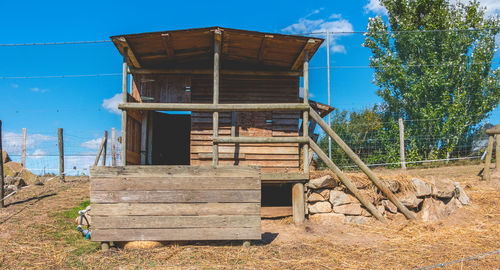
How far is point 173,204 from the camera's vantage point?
238 inches

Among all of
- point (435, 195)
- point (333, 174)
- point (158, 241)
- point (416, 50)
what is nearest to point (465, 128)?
point (416, 50)

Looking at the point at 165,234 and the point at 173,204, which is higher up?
the point at 173,204

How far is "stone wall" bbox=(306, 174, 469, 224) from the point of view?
800 cm

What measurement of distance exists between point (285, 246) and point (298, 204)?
5.48 ft

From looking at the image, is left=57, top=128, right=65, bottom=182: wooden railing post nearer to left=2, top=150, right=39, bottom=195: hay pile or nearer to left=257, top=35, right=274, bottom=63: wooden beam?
left=2, top=150, right=39, bottom=195: hay pile

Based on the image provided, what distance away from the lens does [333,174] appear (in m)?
8.16

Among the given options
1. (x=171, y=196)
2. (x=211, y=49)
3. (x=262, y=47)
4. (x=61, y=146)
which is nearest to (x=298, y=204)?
(x=171, y=196)

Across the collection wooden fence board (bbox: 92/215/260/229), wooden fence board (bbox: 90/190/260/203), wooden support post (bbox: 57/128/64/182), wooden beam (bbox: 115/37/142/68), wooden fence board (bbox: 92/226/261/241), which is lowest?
wooden fence board (bbox: 92/226/261/241)

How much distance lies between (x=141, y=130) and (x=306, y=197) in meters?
4.61

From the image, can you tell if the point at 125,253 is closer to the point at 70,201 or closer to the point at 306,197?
the point at 306,197

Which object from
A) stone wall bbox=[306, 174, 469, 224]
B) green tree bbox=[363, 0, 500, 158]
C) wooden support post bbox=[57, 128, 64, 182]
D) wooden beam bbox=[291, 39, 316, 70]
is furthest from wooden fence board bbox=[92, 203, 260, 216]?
green tree bbox=[363, 0, 500, 158]

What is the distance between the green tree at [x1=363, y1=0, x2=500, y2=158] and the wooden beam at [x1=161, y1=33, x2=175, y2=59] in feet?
38.5

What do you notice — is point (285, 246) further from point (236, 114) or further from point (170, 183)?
point (236, 114)

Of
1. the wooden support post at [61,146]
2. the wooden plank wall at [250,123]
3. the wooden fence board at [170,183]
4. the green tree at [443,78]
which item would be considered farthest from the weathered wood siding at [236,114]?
the green tree at [443,78]
